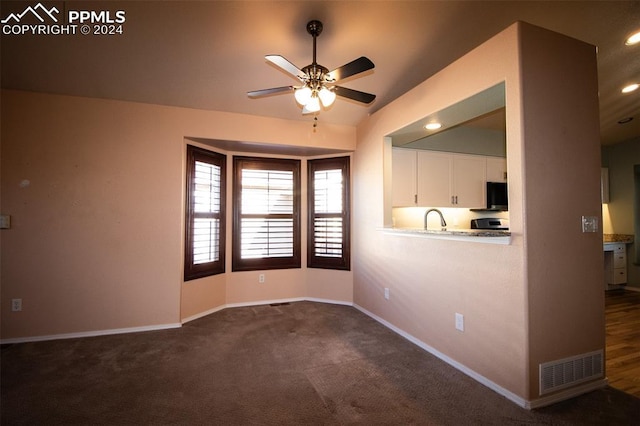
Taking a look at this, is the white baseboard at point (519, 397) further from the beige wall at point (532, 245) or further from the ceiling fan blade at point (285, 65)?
the ceiling fan blade at point (285, 65)

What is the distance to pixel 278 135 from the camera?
13.0 feet

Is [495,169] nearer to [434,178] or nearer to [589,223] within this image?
[434,178]

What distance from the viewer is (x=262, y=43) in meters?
2.33

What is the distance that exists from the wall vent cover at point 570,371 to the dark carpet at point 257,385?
4.4 inches

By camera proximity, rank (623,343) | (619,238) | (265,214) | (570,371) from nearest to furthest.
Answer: (570,371)
(623,343)
(265,214)
(619,238)

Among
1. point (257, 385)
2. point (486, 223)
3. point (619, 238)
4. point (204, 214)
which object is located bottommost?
point (257, 385)

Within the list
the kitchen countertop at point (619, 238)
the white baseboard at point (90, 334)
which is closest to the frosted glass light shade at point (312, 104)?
the white baseboard at point (90, 334)

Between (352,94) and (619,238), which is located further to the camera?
(619,238)

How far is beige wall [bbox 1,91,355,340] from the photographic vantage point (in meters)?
3.04

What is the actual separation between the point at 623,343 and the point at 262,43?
14.9 ft

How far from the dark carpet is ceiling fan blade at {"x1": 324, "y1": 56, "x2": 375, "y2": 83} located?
2315mm

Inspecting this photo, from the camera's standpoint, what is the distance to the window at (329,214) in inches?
173

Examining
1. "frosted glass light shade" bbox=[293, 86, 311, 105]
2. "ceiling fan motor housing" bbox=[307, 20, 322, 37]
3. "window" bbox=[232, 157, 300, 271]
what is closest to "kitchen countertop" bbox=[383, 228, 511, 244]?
"frosted glass light shade" bbox=[293, 86, 311, 105]

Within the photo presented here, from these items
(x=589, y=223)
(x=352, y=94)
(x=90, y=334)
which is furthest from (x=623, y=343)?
(x=90, y=334)
